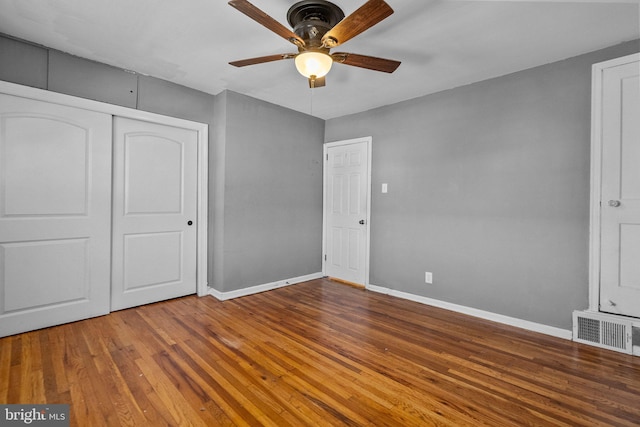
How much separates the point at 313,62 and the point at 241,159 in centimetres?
205

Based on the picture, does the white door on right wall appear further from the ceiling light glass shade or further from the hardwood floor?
the ceiling light glass shade

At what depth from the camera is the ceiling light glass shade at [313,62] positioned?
2008 millimetres

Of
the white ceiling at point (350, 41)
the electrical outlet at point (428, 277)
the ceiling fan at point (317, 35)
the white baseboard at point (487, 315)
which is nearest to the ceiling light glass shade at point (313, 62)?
the ceiling fan at point (317, 35)

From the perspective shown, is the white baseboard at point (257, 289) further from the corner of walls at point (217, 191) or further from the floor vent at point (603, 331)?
the floor vent at point (603, 331)

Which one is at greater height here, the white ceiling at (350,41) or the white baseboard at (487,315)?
the white ceiling at (350,41)

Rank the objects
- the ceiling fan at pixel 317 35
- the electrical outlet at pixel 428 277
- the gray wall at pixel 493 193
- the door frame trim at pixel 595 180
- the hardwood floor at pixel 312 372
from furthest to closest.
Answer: the electrical outlet at pixel 428 277 → the gray wall at pixel 493 193 → the door frame trim at pixel 595 180 → the ceiling fan at pixel 317 35 → the hardwood floor at pixel 312 372

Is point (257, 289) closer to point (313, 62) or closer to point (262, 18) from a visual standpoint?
point (313, 62)

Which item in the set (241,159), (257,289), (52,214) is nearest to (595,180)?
(241,159)

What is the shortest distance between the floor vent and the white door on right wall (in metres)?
0.09

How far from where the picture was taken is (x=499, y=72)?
9.97 feet

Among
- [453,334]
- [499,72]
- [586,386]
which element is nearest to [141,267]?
[453,334]

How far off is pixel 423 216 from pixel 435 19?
2.13 meters

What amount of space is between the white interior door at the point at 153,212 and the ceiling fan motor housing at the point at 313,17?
2.17m

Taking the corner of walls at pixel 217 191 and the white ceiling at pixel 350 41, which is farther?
the corner of walls at pixel 217 191
